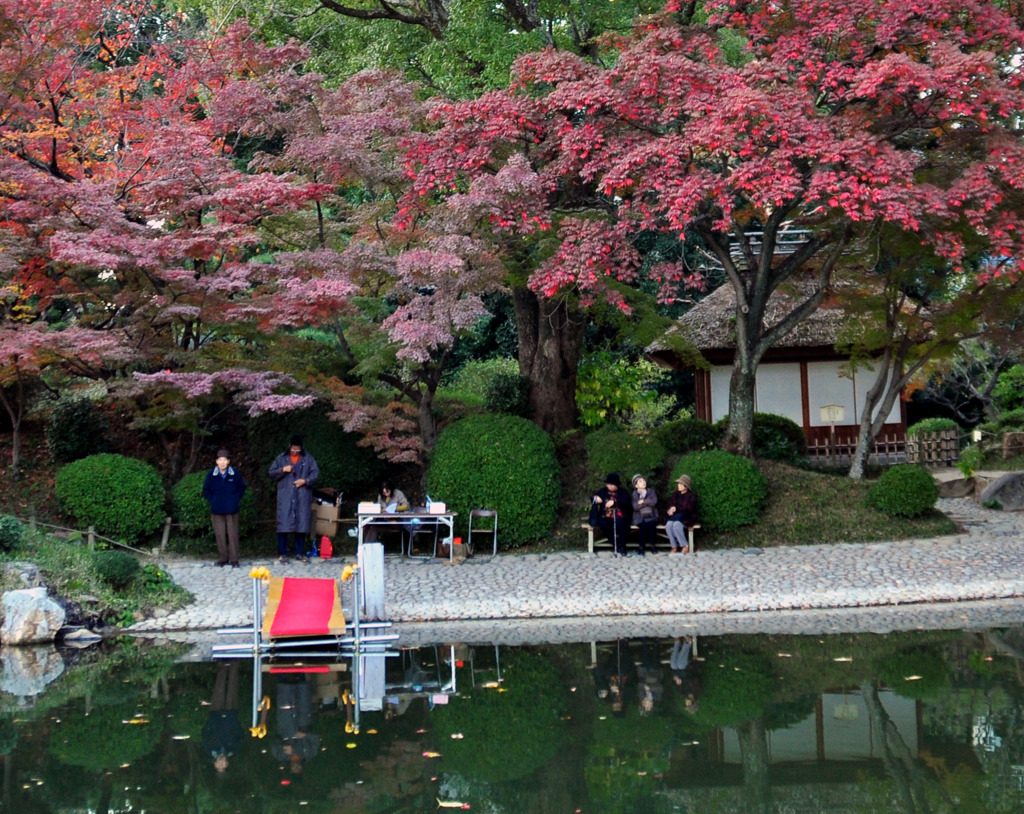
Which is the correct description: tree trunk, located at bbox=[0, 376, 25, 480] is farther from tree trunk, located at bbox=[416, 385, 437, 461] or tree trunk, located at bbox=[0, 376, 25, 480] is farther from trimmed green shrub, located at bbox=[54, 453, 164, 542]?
tree trunk, located at bbox=[416, 385, 437, 461]

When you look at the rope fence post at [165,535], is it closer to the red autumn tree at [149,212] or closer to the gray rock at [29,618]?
the red autumn tree at [149,212]

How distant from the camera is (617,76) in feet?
42.8

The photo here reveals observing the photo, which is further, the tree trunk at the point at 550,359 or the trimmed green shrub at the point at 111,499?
the tree trunk at the point at 550,359

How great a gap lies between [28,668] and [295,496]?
4.68 metres

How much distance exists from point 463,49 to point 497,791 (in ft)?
40.7

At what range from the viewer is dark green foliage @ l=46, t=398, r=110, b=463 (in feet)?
52.4

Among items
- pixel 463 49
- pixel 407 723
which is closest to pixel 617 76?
pixel 463 49

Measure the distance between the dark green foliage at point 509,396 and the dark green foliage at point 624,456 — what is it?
2.35m

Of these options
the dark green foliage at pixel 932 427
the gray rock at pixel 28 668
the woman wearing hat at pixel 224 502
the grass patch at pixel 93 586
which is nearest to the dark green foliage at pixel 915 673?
the gray rock at pixel 28 668

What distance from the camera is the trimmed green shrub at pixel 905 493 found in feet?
47.7

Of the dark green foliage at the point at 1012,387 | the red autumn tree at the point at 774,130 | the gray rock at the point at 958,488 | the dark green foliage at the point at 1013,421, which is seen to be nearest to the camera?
the red autumn tree at the point at 774,130

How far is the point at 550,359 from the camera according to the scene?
692 inches

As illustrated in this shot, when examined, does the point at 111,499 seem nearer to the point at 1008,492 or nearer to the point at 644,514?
the point at 644,514

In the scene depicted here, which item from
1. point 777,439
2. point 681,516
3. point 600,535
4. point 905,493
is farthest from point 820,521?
point 777,439
